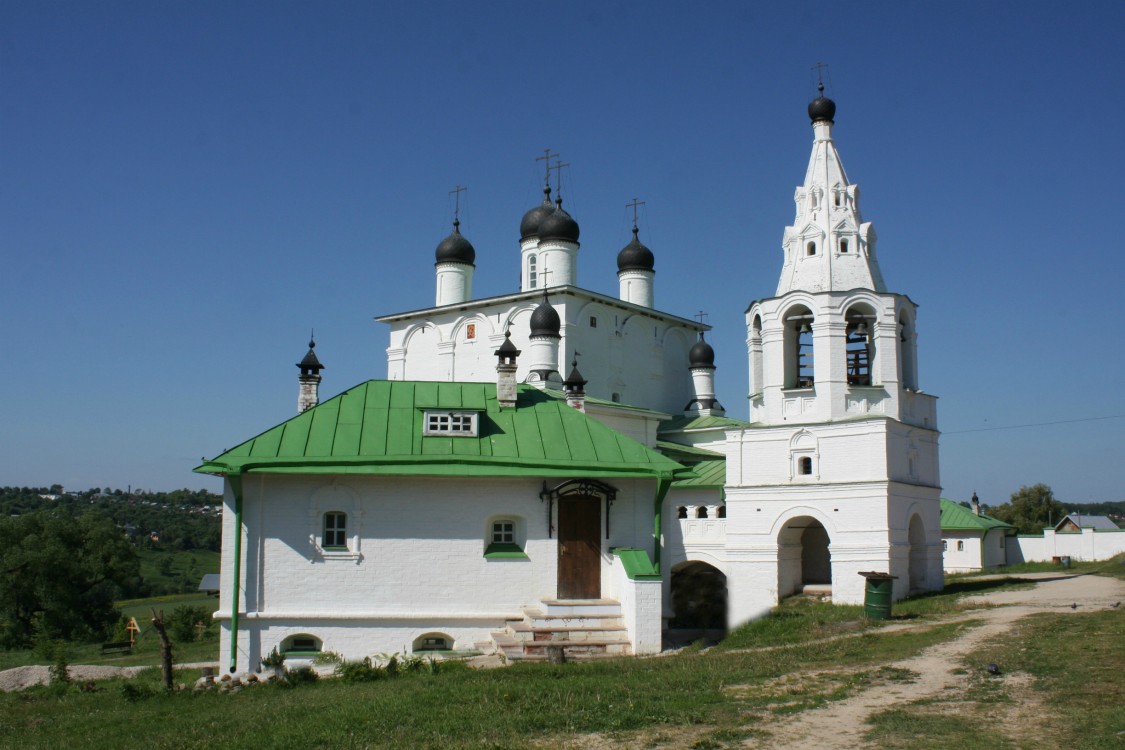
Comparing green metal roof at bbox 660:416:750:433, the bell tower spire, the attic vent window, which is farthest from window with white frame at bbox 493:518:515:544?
green metal roof at bbox 660:416:750:433

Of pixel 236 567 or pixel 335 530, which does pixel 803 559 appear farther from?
pixel 236 567

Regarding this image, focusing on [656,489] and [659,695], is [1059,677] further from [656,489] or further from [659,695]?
[656,489]

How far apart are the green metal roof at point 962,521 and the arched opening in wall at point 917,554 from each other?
14.5m

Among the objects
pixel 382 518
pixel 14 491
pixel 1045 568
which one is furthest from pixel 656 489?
pixel 14 491

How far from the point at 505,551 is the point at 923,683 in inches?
295

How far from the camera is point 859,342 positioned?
65.1ft

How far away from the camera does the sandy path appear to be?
7.61 meters

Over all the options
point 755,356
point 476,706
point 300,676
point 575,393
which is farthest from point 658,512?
point 476,706

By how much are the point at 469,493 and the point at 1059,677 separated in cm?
873

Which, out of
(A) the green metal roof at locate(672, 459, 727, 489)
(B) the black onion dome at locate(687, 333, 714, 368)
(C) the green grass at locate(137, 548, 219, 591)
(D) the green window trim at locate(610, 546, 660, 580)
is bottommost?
(C) the green grass at locate(137, 548, 219, 591)

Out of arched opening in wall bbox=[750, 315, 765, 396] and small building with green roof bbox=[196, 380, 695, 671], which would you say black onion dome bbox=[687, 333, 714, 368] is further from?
small building with green roof bbox=[196, 380, 695, 671]

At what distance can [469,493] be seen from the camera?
15.7 meters

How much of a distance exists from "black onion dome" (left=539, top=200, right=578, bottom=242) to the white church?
5.99 m

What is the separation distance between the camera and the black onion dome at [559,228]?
93.1 ft
